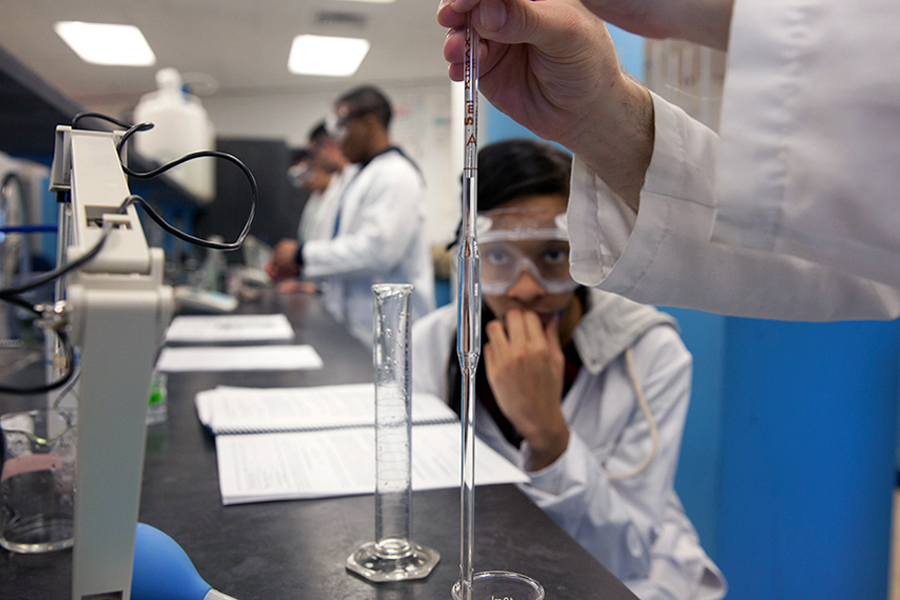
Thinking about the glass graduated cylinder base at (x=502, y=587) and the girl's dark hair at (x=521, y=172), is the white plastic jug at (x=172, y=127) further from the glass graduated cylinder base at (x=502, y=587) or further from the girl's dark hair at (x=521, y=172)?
the glass graduated cylinder base at (x=502, y=587)

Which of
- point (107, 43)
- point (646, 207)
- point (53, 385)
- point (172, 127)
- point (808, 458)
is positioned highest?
point (107, 43)

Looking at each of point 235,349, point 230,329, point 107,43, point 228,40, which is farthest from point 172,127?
point 235,349

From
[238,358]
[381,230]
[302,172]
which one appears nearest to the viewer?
[238,358]

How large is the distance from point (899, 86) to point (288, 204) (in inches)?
207

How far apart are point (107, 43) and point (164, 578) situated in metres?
5.19

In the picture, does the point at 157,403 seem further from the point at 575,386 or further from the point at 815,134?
the point at 815,134

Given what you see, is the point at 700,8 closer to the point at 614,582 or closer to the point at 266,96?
the point at 614,582

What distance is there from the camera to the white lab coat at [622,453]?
881 millimetres

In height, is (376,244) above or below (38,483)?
above

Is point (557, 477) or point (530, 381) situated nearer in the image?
point (557, 477)

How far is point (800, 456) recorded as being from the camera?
144cm

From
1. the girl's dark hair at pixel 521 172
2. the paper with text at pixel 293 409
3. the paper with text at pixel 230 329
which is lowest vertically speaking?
the paper with text at pixel 293 409

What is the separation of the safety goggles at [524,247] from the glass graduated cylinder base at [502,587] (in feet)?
1.92

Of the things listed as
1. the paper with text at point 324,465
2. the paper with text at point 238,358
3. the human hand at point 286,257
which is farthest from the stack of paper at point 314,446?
the human hand at point 286,257
